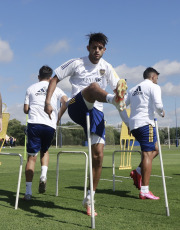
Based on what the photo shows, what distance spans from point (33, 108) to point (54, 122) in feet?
1.33

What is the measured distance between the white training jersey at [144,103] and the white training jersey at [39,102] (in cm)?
121

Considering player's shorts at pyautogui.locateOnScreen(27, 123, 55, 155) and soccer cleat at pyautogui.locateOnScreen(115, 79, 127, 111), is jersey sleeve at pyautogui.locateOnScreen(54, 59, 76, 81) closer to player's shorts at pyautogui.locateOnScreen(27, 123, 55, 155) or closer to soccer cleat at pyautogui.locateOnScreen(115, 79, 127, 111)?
soccer cleat at pyautogui.locateOnScreen(115, 79, 127, 111)

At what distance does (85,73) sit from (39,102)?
4.83ft

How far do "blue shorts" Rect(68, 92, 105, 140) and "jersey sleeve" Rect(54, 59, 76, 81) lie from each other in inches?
12.2

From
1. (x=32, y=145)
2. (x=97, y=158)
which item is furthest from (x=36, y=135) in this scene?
(x=97, y=158)

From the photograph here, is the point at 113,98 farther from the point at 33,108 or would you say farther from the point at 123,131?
the point at 123,131

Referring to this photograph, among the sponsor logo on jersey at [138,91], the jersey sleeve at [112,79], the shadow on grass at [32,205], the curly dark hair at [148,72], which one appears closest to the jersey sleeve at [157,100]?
the sponsor logo on jersey at [138,91]

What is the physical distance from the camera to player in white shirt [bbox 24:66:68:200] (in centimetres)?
520

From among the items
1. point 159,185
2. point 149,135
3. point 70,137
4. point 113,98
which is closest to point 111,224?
point 113,98

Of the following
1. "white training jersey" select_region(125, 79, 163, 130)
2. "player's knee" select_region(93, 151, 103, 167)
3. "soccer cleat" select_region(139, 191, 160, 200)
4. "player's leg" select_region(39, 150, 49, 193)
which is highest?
"white training jersey" select_region(125, 79, 163, 130)

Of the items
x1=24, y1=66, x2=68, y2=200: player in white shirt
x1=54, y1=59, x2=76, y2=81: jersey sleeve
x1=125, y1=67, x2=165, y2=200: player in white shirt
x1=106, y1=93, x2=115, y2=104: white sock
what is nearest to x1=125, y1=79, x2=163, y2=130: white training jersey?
x1=125, y1=67, x2=165, y2=200: player in white shirt

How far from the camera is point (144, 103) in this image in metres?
5.48

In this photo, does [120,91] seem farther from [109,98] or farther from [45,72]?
[45,72]

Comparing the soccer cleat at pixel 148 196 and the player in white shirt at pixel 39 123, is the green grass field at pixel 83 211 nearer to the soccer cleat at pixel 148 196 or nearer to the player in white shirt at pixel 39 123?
the soccer cleat at pixel 148 196
